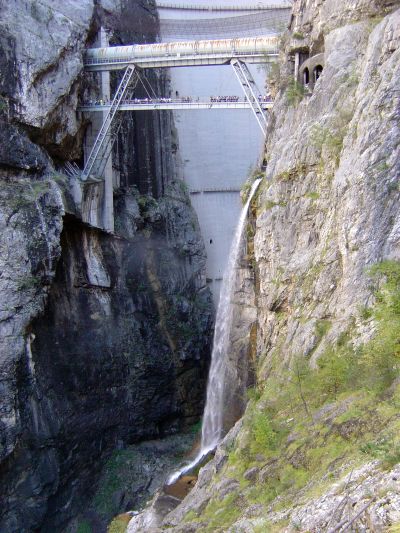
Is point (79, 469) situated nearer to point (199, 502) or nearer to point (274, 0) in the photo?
point (199, 502)

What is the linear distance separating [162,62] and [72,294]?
443 inches

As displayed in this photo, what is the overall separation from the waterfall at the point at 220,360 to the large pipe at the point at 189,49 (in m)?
5.78

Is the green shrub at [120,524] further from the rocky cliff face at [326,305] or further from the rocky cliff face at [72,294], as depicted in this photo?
the rocky cliff face at [72,294]

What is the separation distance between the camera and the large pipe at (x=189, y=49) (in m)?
22.5

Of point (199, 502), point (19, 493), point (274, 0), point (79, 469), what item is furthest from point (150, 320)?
point (274, 0)

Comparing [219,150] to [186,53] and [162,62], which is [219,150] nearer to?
[162,62]

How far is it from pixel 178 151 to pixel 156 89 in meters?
3.76

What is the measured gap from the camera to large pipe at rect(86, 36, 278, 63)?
22453 millimetres

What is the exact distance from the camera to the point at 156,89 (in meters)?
31.9

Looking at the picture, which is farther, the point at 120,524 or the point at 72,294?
the point at 72,294

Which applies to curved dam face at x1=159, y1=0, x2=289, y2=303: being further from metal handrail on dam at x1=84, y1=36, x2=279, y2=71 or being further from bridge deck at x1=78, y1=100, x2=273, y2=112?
metal handrail on dam at x1=84, y1=36, x2=279, y2=71

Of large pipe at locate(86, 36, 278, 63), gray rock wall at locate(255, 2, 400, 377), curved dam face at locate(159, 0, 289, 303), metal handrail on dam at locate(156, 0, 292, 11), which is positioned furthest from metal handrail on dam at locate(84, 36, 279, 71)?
metal handrail on dam at locate(156, 0, 292, 11)

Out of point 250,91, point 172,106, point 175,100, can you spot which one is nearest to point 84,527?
point 172,106

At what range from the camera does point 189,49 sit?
23.6 meters
